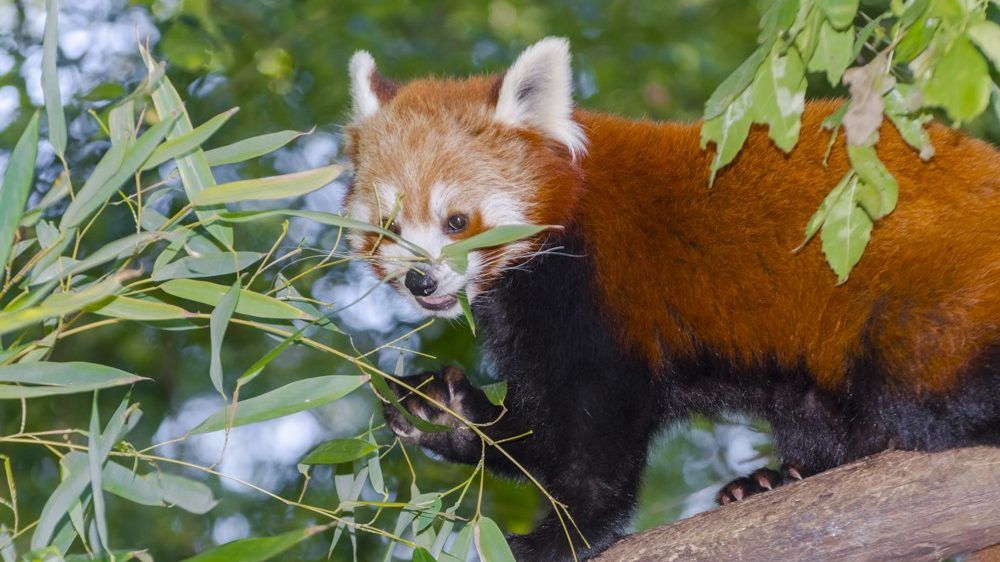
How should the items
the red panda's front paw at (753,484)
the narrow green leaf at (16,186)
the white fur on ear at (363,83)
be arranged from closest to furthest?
1. the narrow green leaf at (16,186)
2. the red panda's front paw at (753,484)
3. the white fur on ear at (363,83)

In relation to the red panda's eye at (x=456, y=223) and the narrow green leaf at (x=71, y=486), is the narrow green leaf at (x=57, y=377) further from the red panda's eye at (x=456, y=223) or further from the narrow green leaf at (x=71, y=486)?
the red panda's eye at (x=456, y=223)

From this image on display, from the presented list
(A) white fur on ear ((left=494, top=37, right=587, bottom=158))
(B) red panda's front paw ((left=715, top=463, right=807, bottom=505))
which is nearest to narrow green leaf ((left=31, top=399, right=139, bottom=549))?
(A) white fur on ear ((left=494, top=37, right=587, bottom=158))

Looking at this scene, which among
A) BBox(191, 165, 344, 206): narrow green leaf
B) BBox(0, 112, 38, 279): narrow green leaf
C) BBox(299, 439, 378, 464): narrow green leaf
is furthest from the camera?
BBox(299, 439, 378, 464): narrow green leaf

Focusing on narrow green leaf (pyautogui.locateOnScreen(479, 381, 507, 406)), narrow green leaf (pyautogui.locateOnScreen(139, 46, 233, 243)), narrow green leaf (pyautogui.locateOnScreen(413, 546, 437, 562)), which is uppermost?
narrow green leaf (pyautogui.locateOnScreen(139, 46, 233, 243))

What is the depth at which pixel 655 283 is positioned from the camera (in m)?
3.17

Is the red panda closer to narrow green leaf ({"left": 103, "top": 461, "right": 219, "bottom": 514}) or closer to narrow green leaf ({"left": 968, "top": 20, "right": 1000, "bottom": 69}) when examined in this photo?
narrow green leaf ({"left": 103, "top": 461, "right": 219, "bottom": 514})

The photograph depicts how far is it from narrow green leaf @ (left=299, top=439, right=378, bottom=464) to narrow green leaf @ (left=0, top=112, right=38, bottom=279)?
Result: 845mm

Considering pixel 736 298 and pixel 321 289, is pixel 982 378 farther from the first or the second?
pixel 321 289

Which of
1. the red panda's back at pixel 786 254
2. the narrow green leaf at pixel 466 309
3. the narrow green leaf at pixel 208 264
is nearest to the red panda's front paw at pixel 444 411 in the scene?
the narrow green leaf at pixel 466 309

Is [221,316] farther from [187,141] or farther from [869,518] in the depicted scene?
[869,518]

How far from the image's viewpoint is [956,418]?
2613 millimetres

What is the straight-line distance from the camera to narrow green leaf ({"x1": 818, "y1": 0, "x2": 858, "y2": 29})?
166 centimetres

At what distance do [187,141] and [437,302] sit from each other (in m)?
1.37

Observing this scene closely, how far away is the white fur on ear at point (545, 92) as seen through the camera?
336 cm
